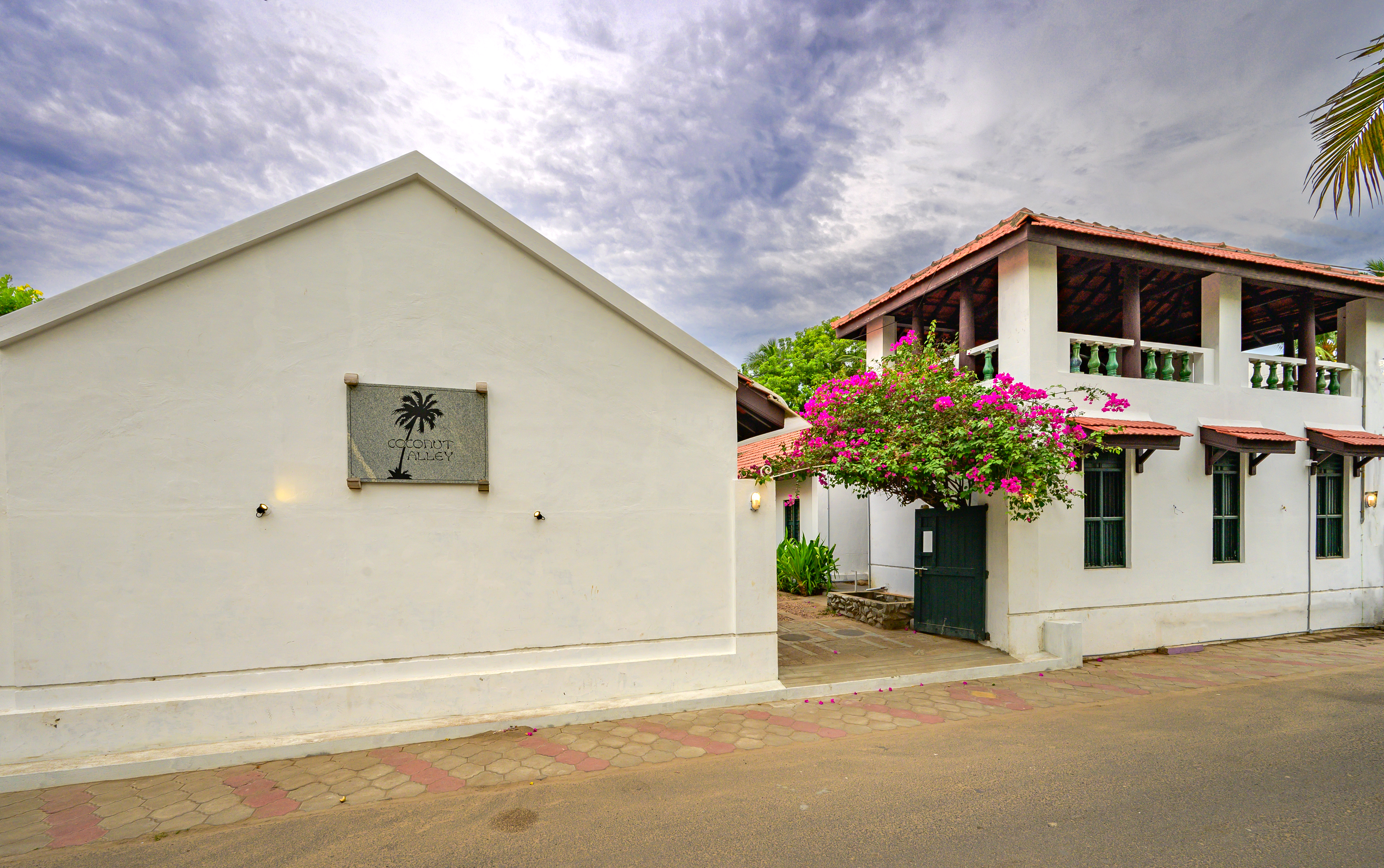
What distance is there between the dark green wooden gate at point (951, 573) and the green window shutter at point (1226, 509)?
3.92m

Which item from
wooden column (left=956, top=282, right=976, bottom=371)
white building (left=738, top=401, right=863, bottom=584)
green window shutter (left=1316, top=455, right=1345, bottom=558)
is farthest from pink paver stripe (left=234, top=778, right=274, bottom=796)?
green window shutter (left=1316, top=455, right=1345, bottom=558)

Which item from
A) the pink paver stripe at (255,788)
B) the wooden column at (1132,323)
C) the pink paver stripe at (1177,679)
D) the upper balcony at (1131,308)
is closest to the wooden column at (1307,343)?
the upper balcony at (1131,308)

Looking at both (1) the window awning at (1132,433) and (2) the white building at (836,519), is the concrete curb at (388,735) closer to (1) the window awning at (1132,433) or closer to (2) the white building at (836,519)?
(1) the window awning at (1132,433)

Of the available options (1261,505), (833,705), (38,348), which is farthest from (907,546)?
(38,348)

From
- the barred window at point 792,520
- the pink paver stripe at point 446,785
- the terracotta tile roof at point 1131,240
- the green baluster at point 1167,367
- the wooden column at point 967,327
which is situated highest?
the terracotta tile roof at point 1131,240

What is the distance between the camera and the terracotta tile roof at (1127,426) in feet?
26.7

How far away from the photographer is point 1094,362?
8.86 metres

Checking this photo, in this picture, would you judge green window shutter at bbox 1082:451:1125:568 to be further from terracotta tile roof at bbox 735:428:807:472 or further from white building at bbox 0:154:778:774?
terracotta tile roof at bbox 735:428:807:472

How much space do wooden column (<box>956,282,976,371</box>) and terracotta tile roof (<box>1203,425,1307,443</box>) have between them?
335 centimetres

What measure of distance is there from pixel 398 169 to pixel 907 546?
29.7 ft

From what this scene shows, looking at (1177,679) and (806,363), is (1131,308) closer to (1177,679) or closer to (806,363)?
(1177,679)

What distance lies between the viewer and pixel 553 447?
A: 252 inches

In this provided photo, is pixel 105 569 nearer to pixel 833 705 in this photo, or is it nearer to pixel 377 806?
pixel 377 806

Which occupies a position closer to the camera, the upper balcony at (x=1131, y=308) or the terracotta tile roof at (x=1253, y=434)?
the upper balcony at (x=1131, y=308)
